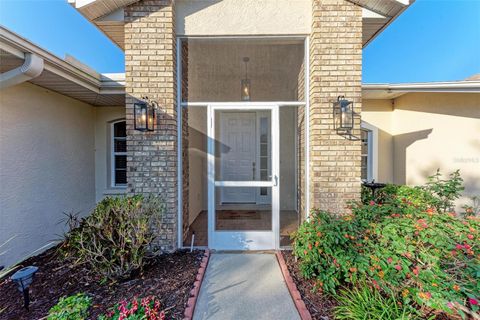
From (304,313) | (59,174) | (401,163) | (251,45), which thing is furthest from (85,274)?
(401,163)

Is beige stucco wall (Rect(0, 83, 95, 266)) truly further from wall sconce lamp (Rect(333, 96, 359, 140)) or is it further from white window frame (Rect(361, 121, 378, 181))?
white window frame (Rect(361, 121, 378, 181))

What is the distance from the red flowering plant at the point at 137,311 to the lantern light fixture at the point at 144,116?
2.11 meters

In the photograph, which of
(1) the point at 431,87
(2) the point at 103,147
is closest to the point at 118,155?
(2) the point at 103,147

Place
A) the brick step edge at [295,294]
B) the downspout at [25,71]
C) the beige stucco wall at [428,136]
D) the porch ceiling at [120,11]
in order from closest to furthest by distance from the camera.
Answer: the brick step edge at [295,294]
the downspout at [25,71]
the porch ceiling at [120,11]
the beige stucco wall at [428,136]

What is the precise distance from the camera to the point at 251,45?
3.81 metres

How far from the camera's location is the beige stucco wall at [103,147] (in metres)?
5.26

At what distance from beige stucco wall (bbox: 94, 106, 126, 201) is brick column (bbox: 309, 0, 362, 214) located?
436cm

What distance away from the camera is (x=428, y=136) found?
4.80 m

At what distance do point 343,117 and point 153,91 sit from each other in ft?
9.18

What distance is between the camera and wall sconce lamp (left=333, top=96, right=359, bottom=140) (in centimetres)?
319

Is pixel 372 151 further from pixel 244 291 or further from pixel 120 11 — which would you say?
pixel 120 11

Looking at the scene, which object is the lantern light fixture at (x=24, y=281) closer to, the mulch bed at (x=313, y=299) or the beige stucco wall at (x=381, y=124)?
the mulch bed at (x=313, y=299)

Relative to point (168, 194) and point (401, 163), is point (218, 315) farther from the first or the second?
point (401, 163)

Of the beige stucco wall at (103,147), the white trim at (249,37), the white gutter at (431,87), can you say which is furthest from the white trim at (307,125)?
the beige stucco wall at (103,147)
